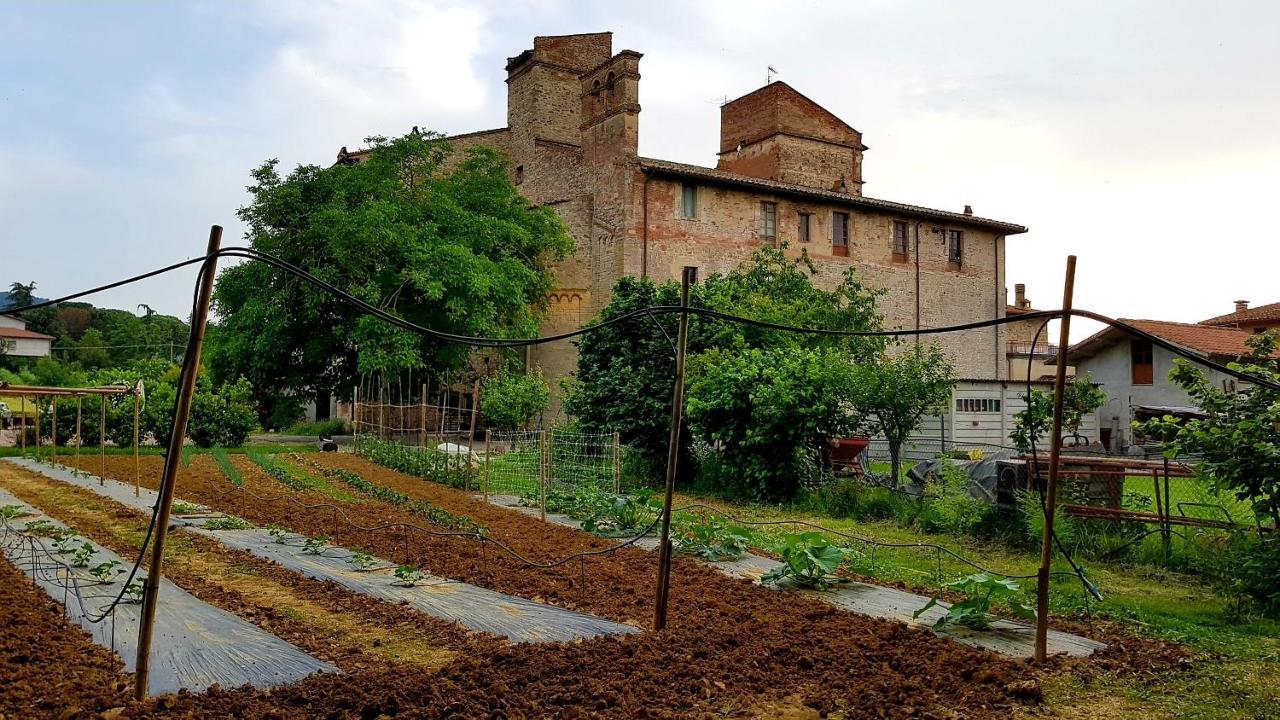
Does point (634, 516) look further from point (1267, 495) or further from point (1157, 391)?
point (1157, 391)

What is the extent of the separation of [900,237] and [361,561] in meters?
31.2

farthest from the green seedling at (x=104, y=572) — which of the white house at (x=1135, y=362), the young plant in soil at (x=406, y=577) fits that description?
the white house at (x=1135, y=362)

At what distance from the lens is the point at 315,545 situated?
9875 millimetres

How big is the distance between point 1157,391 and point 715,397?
734 inches

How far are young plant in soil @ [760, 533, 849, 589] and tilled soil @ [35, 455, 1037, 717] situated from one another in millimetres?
399

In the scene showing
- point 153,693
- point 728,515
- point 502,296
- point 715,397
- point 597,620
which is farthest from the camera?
point 502,296

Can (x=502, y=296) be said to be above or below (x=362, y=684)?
above

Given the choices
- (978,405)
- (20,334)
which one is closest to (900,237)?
(978,405)

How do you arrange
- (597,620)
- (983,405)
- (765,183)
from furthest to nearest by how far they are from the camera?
1. (765,183)
2. (983,405)
3. (597,620)

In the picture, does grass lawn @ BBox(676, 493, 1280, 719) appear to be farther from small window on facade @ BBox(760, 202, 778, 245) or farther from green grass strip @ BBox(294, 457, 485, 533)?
small window on facade @ BBox(760, 202, 778, 245)

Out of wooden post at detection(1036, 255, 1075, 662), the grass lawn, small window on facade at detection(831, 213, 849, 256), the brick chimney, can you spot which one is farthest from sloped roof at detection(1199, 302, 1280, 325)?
wooden post at detection(1036, 255, 1075, 662)

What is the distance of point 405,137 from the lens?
31.7m

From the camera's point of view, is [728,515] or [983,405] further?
[983,405]

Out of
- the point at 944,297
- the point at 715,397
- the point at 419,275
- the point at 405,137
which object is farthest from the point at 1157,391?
the point at 405,137
